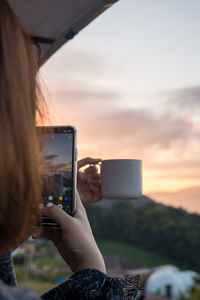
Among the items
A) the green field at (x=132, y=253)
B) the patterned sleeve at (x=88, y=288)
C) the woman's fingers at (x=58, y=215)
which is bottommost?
the green field at (x=132, y=253)

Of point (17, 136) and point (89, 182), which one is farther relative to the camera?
point (89, 182)

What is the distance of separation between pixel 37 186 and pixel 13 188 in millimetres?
32

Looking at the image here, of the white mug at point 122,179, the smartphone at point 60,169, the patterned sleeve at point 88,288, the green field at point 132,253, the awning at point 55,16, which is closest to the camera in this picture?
the patterned sleeve at point 88,288

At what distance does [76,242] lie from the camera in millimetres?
646

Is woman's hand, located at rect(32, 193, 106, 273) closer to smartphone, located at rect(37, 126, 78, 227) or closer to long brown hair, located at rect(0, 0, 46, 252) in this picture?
smartphone, located at rect(37, 126, 78, 227)

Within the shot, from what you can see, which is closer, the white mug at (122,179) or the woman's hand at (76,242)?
the woman's hand at (76,242)

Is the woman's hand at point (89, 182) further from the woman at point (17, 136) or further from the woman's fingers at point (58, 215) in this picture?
the woman at point (17, 136)

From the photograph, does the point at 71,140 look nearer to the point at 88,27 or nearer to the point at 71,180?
the point at 71,180

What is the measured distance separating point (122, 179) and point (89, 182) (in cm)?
9

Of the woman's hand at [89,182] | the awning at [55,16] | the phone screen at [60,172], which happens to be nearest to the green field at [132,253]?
the awning at [55,16]

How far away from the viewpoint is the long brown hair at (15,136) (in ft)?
1.41

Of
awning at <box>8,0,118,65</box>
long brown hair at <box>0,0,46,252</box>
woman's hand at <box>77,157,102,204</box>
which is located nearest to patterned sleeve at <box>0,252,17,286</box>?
long brown hair at <box>0,0,46,252</box>

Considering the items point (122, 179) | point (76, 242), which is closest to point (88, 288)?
point (76, 242)

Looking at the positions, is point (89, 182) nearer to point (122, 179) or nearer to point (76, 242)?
point (122, 179)
